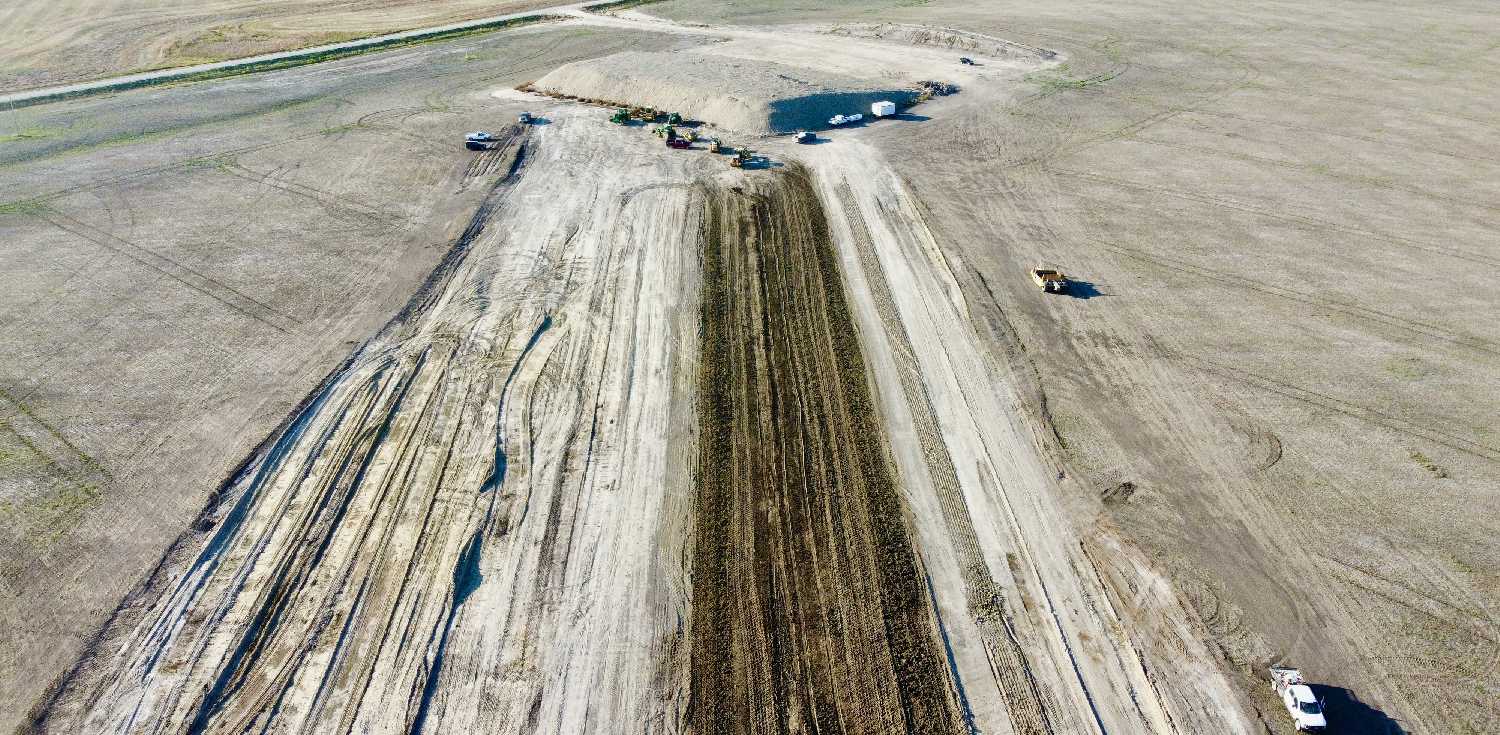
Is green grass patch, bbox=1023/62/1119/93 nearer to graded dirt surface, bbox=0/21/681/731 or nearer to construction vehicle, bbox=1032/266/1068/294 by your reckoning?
construction vehicle, bbox=1032/266/1068/294

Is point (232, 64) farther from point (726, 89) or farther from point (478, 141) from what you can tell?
point (726, 89)

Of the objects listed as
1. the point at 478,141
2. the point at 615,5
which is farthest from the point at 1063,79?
the point at 615,5

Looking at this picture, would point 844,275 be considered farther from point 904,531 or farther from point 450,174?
point 450,174

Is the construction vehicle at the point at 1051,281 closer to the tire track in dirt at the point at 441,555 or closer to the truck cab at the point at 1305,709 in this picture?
the tire track in dirt at the point at 441,555

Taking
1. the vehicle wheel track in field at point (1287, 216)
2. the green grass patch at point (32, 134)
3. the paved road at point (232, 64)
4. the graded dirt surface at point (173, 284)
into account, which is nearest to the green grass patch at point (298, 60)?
the paved road at point (232, 64)

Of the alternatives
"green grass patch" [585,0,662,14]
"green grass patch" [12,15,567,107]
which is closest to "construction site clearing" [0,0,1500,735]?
"green grass patch" [12,15,567,107]

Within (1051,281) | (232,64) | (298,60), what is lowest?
(1051,281)
